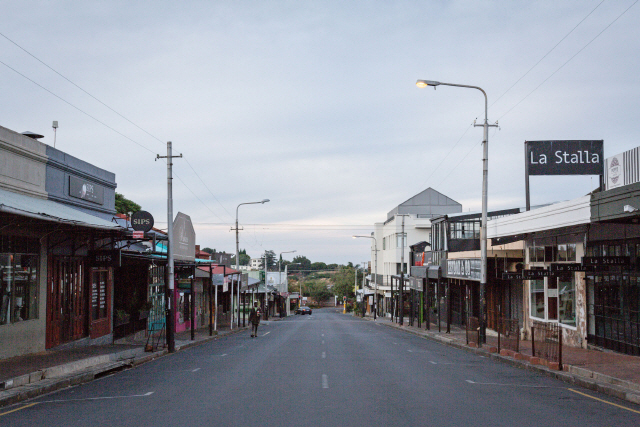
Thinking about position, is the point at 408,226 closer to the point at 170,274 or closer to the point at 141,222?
the point at 170,274

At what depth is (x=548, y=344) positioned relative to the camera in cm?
1798

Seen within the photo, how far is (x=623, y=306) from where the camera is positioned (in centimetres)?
1938

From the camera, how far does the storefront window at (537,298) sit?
25.8 metres

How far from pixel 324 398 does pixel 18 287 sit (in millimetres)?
11086

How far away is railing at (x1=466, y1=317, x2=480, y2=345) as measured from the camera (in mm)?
24659

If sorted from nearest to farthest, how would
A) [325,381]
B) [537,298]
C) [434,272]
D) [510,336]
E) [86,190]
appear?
[325,381] < [510,336] < [86,190] < [537,298] < [434,272]

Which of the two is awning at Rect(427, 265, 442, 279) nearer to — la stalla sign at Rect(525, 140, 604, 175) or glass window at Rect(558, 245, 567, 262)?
glass window at Rect(558, 245, 567, 262)

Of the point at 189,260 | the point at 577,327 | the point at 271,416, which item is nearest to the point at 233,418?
the point at 271,416

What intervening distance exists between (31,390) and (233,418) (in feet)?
18.8

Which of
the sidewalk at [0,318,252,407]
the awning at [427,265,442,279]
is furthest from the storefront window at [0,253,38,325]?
the awning at [427,265,442,279]

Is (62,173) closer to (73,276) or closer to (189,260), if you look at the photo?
(73,276)

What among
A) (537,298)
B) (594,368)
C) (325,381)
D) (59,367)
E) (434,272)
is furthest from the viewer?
(434,272)

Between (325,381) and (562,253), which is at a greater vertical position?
(562,253)

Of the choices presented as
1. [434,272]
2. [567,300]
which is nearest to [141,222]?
[567,300]
